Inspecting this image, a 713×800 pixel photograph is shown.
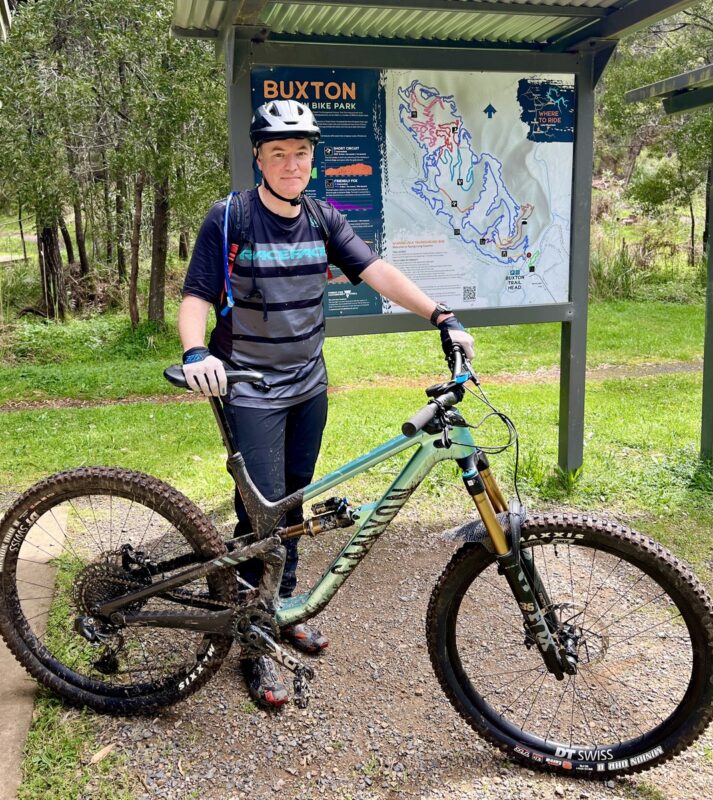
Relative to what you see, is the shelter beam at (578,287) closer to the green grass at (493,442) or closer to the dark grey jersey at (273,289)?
the green grass at (493,442)

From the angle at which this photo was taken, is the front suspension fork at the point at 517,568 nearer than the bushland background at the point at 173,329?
Yes

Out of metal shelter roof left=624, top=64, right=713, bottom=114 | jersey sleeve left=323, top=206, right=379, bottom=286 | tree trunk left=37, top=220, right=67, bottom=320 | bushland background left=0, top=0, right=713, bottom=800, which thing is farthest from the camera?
tree trunk left=37, top=220, right=67, bottom=320

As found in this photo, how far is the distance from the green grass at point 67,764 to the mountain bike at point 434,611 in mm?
108

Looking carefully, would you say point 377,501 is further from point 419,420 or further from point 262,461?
point 262,461

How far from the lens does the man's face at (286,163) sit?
285 cm

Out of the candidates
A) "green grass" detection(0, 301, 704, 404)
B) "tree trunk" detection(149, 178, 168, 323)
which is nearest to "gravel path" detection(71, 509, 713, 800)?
"green grass" detection(0, 301, 704, 404)

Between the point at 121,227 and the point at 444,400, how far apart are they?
1228 centimetres

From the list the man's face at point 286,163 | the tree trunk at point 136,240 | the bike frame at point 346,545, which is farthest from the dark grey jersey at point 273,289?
the tree trunk at point 136,240

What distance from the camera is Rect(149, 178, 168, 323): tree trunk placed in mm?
11297

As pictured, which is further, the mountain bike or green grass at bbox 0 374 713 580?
green grass at bbox 0 374 713 580

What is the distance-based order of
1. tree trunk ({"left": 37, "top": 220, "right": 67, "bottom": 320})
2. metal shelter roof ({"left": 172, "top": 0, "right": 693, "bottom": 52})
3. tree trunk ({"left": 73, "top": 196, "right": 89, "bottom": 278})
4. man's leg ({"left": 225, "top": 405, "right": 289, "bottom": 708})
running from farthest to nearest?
tree trunk ({"left": 73, "top": 196, "right": 89, "bottom": 278})
tree trunk ({"left": 37, "top": 220, "right": 67, "bottom": 320})
metal shelter roof ({"left": 172, "top": 0, "right": 693, "bottom": 52})
man's leg ({"left": 225, "top": 405, "right": 289, "bottom": 708})

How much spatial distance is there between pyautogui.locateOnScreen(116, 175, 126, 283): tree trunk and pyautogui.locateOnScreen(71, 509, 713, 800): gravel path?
34.0ft

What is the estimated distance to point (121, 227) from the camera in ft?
44.9

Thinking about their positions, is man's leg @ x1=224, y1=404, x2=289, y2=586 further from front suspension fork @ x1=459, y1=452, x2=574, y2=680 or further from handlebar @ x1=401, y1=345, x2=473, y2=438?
front suspension fork @ x1=459, y1=452, x2=574, y2=680
